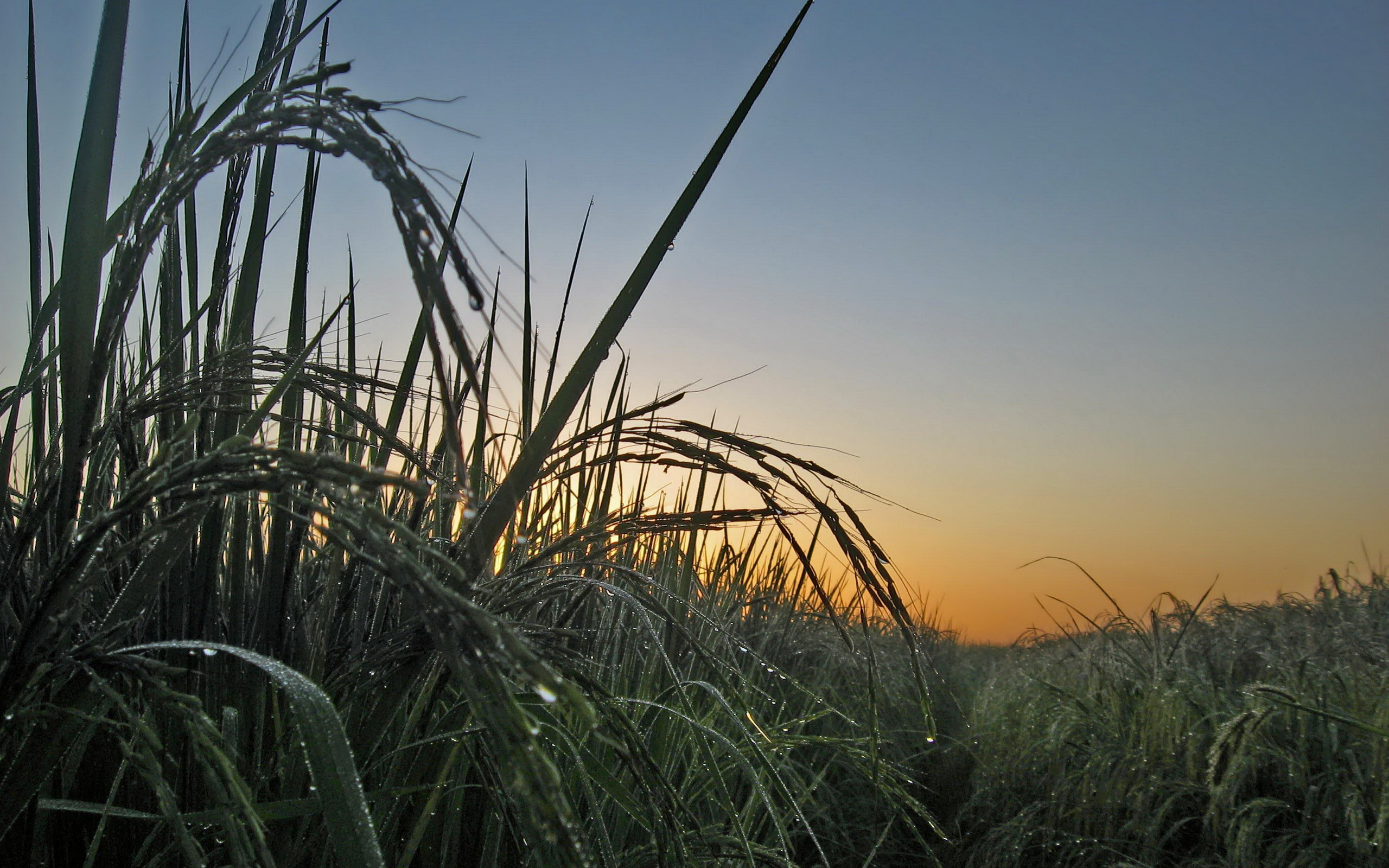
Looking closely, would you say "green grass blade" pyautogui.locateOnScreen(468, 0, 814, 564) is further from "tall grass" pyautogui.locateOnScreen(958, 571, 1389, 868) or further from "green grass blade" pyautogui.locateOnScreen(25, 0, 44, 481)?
"tall grass" pyautogui.locateOnScreen(958, 571, 1389, 868)

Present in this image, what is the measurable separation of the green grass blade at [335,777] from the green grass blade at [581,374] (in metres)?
0.24

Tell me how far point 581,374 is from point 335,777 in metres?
0.44

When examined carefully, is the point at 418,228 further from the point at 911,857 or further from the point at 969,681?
the point at 969,681

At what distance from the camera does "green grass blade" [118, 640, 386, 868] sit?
585 millimetres

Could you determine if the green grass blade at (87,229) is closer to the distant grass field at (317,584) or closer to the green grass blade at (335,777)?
the distant grass field at (317,584)

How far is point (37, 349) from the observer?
1066 millimetres

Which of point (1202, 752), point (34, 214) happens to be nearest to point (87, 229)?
point (34, 214)

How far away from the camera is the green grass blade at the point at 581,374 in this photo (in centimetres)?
88

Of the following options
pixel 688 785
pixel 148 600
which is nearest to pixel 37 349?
pixel 148 600

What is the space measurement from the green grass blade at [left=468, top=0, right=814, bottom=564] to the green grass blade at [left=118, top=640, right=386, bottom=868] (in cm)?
24

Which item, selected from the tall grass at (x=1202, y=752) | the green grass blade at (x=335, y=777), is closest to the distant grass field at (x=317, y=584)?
the green grass blade at (x=335, y=777)

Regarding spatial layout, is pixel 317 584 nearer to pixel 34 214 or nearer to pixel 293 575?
pixel 293 575

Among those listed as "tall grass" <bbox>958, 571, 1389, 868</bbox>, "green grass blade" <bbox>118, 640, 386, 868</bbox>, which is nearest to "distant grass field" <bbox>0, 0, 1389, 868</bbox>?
"green grass blade" <bbox>118, 640, 386, 868</bbox>

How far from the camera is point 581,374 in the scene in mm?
903
